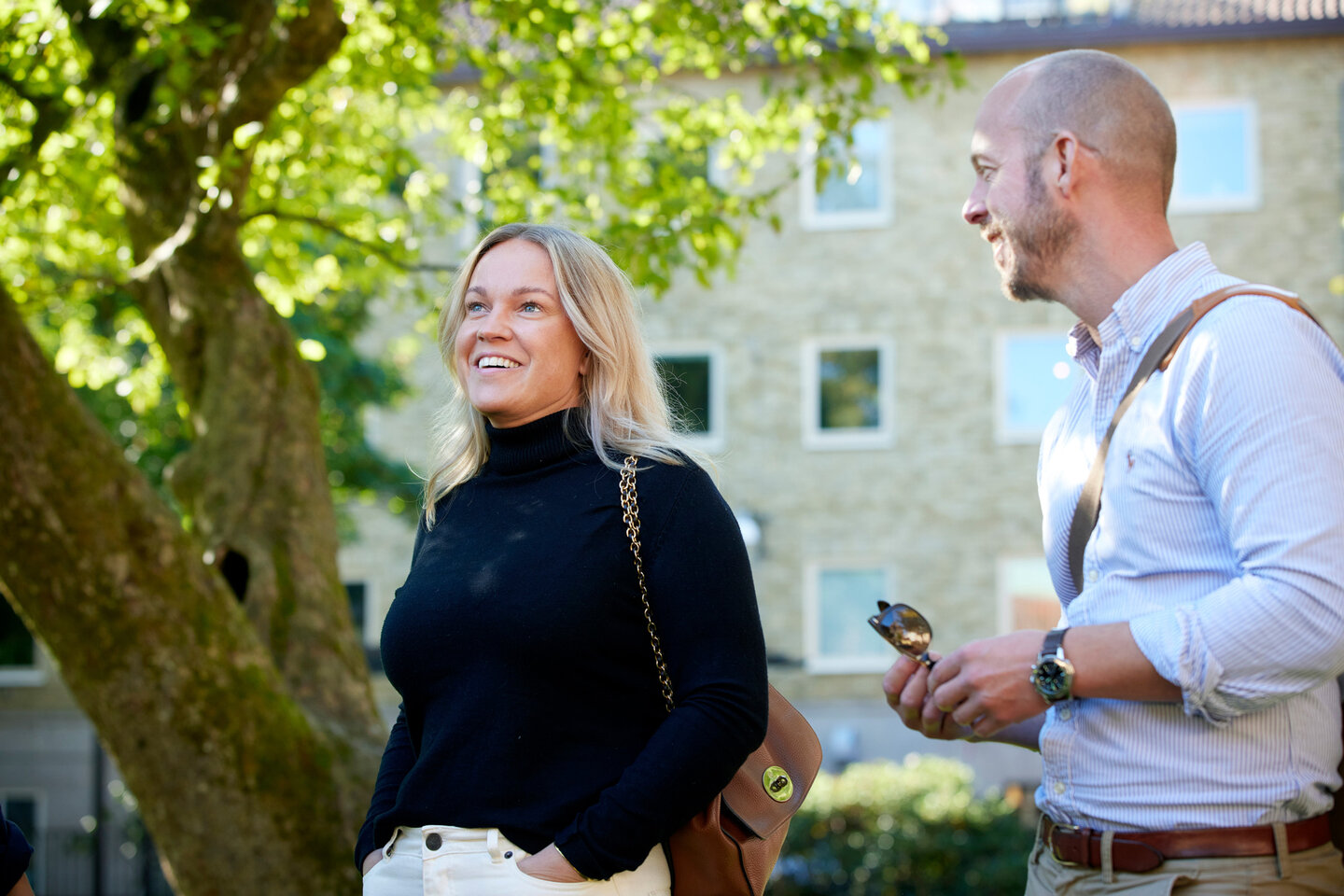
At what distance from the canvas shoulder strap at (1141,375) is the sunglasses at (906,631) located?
27 cm

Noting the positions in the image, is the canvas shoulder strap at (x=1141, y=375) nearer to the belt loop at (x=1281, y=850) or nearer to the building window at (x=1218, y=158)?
the belt loop at (x=1281, y=850)

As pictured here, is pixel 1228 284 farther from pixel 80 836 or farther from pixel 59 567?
pixel 80 836

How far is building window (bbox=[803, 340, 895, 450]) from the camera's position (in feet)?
58.2

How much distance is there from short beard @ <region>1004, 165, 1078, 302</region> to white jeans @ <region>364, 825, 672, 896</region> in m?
1.23

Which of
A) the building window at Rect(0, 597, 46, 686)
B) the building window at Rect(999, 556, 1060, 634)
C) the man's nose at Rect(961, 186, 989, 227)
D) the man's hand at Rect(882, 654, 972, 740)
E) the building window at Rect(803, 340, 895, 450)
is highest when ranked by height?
the man's nose at Rect(961, 186, 989, 227)

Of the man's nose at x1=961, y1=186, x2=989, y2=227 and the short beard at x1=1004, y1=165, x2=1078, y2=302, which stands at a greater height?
the man's nose at x1=961, y1=186, x2=989, y2=227

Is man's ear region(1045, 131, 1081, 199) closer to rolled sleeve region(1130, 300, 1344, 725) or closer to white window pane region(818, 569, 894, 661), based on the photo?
rolled sleeve region(1130, 300, 1344, 725)

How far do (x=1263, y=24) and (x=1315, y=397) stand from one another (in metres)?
17.8

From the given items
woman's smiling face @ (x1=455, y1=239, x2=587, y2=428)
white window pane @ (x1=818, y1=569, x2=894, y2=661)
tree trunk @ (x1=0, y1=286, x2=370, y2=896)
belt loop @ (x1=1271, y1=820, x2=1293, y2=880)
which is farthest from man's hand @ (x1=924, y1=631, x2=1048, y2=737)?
white window pane @ (x1=818, y1=569, x2=894, y2=661)

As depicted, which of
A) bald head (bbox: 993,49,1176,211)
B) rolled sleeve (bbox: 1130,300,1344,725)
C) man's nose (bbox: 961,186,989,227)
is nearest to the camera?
rolled sleeve (bbox: 1130,300,1344,725)

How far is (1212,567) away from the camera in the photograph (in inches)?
72.7

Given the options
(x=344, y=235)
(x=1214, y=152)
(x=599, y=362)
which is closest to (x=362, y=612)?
(x=344, y=235)

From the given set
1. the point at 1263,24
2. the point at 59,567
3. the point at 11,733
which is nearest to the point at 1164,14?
the point at 1263,24

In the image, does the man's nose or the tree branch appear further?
the tree branch
